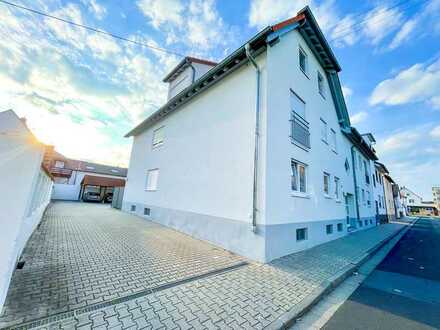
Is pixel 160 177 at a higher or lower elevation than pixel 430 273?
higher

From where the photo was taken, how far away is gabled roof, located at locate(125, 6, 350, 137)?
239 inches

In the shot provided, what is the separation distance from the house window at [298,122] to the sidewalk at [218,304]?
4.61 metres

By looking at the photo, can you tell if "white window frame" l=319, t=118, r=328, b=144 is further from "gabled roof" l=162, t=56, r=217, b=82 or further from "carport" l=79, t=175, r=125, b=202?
"carport" l=79, t=175, r=125, b=202

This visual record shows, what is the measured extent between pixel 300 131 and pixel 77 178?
3583cm

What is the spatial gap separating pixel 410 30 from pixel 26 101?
11832 millimetres

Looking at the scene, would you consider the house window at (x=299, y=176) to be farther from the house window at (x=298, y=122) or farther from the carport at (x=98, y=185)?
the carport at (x=98, y=185)

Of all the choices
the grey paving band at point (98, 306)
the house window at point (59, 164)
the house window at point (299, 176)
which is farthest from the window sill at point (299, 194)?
the house window at point (59, 164)

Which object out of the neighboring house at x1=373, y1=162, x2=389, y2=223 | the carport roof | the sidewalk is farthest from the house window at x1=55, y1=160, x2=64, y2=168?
the neighboring house at x1=373, y1=162, x2=389, y2=223

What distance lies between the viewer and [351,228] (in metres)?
13.0

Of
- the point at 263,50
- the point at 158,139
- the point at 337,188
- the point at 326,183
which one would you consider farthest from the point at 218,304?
the point at 158,139

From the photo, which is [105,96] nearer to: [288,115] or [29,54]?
[29,54]

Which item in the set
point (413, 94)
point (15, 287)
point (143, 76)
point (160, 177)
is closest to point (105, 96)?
point (143, 76)

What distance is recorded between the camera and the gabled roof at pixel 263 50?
6.07 meters

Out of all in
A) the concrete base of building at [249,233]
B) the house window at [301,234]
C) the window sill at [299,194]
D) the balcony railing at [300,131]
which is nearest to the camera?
the concrete base of building at [249,233]
